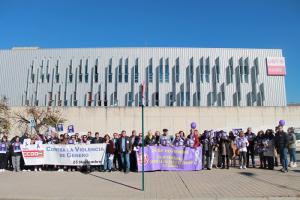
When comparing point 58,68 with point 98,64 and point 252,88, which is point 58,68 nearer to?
point 98,64

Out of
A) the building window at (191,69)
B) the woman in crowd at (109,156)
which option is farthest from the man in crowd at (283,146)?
the building window at (191,69)

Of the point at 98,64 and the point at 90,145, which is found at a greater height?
the point at 98,64

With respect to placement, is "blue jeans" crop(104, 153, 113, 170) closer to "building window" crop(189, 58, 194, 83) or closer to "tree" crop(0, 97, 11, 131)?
"tree" crop(0, 97, 11, 131)

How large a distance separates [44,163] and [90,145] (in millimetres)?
2494

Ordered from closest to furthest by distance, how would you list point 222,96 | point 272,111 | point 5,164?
point 5,164 → point 272,111 → point 222,96

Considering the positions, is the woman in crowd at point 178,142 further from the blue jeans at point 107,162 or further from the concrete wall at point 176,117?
the concrete wall at point 176,117

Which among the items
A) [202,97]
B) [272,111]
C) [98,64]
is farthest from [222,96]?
[98,64]

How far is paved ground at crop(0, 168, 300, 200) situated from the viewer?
1062 centimetres

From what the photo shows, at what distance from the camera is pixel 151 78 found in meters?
51.5

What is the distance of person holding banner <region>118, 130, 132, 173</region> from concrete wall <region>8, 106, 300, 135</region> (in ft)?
65.7

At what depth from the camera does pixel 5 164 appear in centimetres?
1836

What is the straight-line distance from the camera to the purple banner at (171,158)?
16.9 metres

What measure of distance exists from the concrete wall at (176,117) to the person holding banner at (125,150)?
65.7 ft

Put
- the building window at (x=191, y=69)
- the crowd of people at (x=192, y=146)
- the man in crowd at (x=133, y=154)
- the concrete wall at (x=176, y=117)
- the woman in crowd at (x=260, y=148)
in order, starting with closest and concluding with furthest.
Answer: the crowd of people at (x=192, y=146), the man in crowd at (x=133, y=154), the woman in crowd at (x=260, y=148), the concrete wall at (x=176, y=117), the building window at (x=191, y=69)
